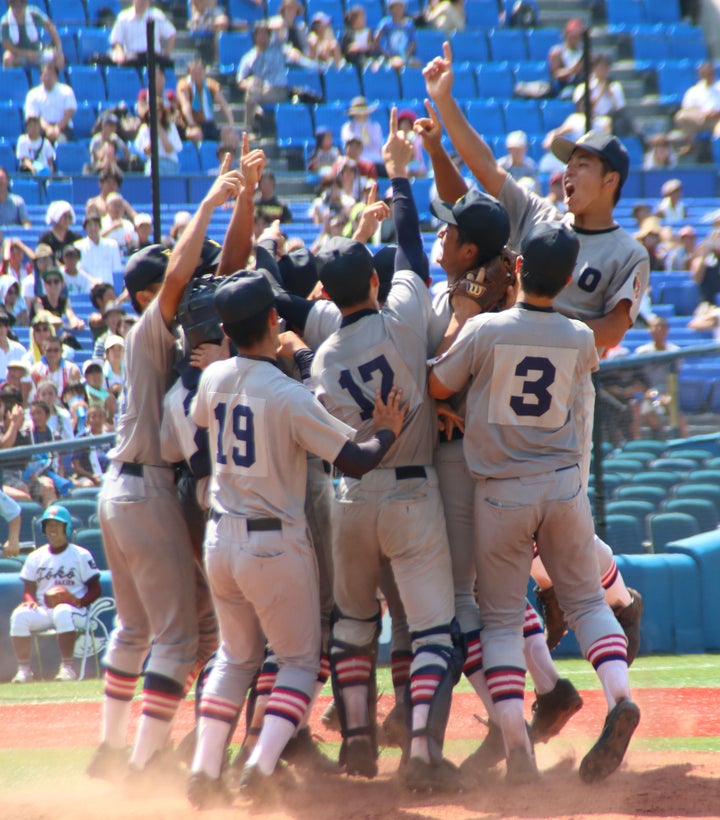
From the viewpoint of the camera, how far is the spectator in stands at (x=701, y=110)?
1481 centimetres

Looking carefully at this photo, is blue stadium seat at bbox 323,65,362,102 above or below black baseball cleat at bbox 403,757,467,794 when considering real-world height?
above

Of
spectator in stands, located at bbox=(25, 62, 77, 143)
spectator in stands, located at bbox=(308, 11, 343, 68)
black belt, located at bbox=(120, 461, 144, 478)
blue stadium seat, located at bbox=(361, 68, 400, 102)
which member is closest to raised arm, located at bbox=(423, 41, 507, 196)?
black belt, located at bbox=(120, 461, 144, 478)

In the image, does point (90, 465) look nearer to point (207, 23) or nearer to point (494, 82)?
point (207, 23)

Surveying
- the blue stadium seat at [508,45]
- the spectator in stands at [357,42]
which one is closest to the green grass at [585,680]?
the spectator in stands at [357,42]

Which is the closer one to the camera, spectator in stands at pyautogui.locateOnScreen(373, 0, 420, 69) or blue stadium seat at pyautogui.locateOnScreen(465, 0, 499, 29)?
spectator in stands at pyautogui.locateOnScreen(373, 0, 420, 69)

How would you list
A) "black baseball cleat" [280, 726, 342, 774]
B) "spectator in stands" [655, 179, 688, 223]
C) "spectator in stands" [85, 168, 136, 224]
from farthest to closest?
"spectator in stands" [655, 179, 688, 223] → "spectator in stands" [85, 168, 136, 224] → "black baseball cleat" [280, 726, 342, 774]

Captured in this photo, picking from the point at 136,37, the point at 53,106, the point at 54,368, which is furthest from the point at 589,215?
the point at 136,37

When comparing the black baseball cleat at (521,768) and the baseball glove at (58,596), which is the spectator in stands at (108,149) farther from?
the black baseball cleat at (521,768)

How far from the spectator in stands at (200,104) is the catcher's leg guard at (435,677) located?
1062cm

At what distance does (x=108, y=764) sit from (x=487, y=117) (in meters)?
12.5

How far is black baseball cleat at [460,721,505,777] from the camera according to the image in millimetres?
4590

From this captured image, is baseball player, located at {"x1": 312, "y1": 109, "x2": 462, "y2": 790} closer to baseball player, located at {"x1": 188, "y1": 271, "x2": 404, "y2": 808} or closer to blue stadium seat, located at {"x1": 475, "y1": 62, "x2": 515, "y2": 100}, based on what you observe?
baseball player, located at {"x1": 188, "y1": 271, "x2": 404, "y2": 808}

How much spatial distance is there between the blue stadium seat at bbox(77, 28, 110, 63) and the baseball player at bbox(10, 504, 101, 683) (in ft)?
30.9

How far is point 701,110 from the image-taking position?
14938mm
